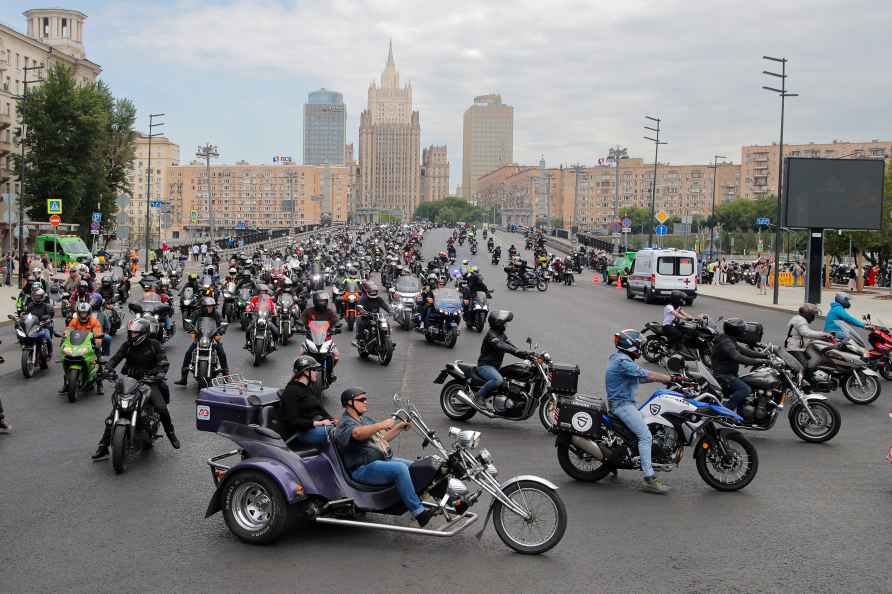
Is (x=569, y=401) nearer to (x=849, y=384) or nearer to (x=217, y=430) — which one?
(x=217, y=430)

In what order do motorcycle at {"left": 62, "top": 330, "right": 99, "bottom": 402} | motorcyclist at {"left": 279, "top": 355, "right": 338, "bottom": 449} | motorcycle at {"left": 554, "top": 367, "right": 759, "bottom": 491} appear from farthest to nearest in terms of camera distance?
motorcycle at {"left": 62, "top": 330, "right": 99, "bottom": 402} → motorcycle at {"left": 554, "top": 367, "right": 759, "bottom": 491} → motorcyclist at {"left": 279, "top": 355, "right": 338, "bottom": 449}

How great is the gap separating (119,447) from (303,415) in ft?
8.44

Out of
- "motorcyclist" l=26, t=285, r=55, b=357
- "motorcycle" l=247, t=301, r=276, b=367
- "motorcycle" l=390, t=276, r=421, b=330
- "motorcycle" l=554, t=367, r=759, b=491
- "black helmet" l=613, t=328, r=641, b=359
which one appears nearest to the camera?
"motorcycle" l=554, t=367, r=759, b=491

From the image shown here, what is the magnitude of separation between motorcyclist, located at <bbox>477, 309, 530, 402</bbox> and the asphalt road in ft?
1.87

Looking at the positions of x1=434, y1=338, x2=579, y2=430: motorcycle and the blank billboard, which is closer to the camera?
x1=434, y1=338, x2=579, y2=430: motorcycle

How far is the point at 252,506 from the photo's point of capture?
720 centimetres

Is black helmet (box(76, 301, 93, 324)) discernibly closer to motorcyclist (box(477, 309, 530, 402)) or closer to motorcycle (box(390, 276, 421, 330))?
motorcyclist (box(477, 309, 530, 402))

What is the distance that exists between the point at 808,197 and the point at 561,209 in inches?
6370

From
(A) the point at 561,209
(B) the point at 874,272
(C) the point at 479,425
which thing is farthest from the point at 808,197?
(A) the point at 561,209

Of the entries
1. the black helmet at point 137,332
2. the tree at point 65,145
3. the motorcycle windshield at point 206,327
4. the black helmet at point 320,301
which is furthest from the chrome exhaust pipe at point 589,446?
the tree at point 65,145

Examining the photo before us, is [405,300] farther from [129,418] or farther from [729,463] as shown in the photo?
[729,463]

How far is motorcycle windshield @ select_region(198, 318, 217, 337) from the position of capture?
46.6 ft

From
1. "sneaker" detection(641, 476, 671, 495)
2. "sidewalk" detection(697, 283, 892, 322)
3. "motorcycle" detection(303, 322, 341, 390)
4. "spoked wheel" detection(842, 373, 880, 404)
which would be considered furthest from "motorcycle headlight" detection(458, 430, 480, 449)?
"sidewalk" detection(697, 283, 892, 322)

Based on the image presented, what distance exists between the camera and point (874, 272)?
51.9 m
